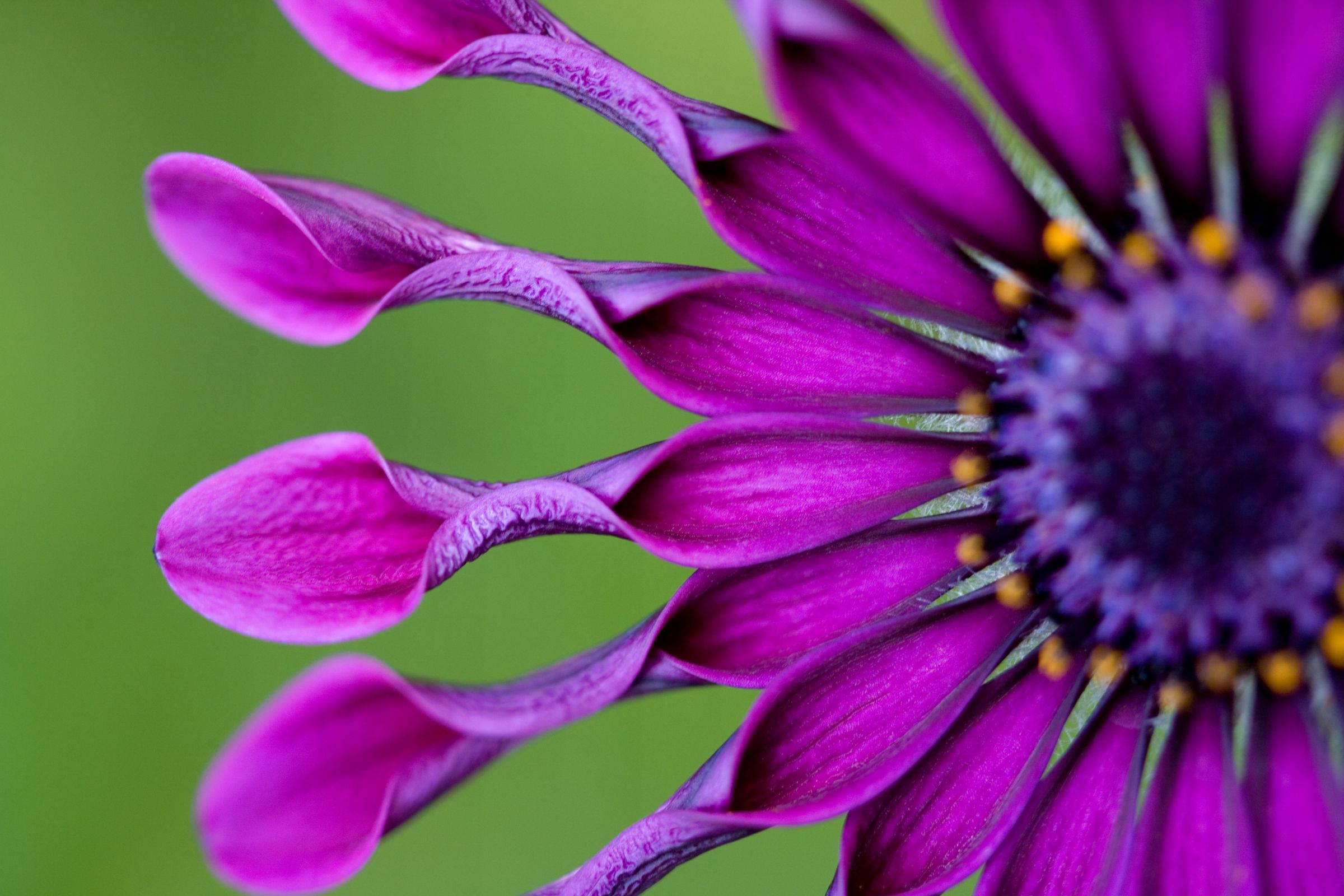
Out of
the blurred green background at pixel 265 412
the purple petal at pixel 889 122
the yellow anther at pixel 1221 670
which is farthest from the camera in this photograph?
the blurred green background at pixel 265 412

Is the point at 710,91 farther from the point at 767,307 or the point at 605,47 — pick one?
the point at 767,307

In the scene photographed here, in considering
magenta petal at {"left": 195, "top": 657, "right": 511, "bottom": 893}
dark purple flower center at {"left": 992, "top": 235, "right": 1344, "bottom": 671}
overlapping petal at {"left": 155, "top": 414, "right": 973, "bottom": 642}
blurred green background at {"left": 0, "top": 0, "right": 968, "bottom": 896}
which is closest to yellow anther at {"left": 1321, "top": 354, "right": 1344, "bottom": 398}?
dark purple flower center at {"left": 992, "top": 235, "right": 1344, "bottom": 671}

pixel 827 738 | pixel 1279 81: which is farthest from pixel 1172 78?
pixel 827 738


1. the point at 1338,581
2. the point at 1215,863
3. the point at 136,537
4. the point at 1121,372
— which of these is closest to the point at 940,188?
the point at 1121,372

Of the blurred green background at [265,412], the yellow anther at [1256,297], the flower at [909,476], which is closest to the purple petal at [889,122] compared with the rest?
the flower at [909,476]

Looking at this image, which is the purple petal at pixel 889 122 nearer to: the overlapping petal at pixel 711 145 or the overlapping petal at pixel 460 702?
the overlapping petal at pixel 711 145

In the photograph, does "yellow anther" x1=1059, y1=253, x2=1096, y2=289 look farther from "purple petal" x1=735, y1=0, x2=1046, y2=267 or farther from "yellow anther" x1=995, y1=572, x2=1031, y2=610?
"yellow anther" x1=995, y1=572, x2=1031, y2=610
